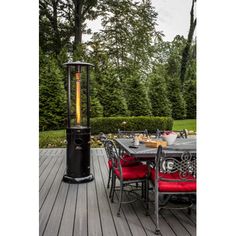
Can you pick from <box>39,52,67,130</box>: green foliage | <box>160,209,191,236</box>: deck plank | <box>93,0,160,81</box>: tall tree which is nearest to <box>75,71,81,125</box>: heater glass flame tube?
<box>160,209,191,236</box>: deck plank

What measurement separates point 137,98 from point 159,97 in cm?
98

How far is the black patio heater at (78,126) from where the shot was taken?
4246mm

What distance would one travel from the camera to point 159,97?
11.0 meters

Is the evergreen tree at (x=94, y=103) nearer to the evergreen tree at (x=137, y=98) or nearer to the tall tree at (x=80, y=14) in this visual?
the evergreen tree at (x=137, y=98)

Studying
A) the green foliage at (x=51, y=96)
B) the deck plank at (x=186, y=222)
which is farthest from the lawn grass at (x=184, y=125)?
the deck plank at (x=186, y=222)

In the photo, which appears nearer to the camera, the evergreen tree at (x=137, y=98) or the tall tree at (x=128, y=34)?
the evergreen tree at (x=137, y=98)

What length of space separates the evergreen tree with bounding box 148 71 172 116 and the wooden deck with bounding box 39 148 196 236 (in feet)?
23.0

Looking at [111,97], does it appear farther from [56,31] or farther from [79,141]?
[79,141]

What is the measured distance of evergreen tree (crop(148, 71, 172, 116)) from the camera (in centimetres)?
1094

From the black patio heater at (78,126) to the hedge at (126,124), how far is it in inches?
178


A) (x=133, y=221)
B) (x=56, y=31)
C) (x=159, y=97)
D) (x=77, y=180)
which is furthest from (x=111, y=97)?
(x=133, y=221)
